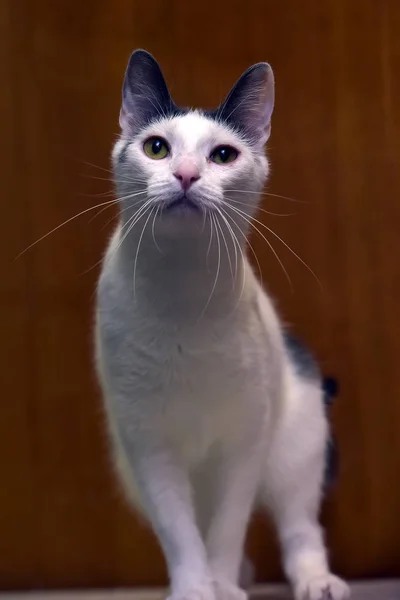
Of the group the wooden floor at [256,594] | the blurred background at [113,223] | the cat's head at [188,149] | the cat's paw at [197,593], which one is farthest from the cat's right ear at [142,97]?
the wooden floor at [256,594]

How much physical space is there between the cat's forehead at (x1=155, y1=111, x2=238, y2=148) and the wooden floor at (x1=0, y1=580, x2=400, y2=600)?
688 mm

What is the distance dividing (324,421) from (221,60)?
630 millimetres

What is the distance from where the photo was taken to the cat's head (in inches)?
31.7

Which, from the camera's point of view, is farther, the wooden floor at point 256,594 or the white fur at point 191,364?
the wooden floor at point 256,594

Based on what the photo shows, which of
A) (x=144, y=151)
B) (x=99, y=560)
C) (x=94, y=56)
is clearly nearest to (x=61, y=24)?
(x=94, y=56)

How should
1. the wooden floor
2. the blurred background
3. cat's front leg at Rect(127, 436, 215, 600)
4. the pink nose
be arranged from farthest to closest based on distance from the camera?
the blurred background
the wooden floor
cat's front leg at Rect(127, 436, 215, 600)
the pink nose

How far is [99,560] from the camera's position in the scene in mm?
1265

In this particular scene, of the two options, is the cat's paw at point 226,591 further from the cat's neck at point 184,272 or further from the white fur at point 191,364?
the cat's neck at point 184,272

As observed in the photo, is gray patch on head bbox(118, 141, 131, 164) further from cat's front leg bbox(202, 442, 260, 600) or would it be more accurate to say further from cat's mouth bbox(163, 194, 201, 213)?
cat's front leg bbox(202, 442, 260, 600)

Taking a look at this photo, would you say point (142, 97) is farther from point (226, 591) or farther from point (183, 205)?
point (226, 591)


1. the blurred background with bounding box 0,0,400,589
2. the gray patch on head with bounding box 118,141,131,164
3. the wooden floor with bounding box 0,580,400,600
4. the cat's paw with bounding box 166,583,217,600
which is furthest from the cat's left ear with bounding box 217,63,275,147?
the wooden floor with bounding box 0,580,400,600

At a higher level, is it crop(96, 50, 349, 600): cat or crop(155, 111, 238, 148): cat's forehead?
crop(155, 111, 238, 148): cat's forehead

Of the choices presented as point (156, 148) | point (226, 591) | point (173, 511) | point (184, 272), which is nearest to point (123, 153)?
point (156, 148)

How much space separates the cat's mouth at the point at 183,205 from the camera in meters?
0.80
